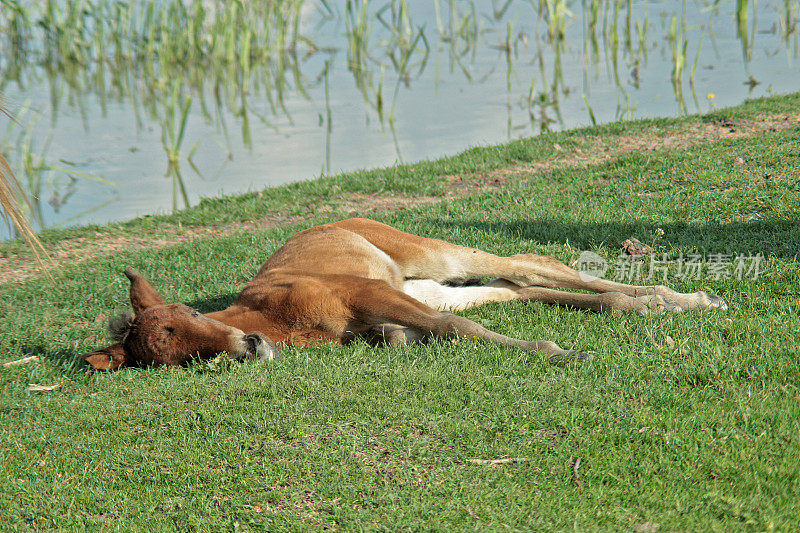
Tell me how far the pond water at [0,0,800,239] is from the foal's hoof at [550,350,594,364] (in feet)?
21.6

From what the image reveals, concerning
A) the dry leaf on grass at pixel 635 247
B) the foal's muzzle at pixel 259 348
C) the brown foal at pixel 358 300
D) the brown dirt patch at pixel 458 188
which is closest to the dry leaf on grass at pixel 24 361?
the brown foal at pixel 358 300

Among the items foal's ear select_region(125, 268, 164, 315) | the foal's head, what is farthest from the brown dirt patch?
the foal's head

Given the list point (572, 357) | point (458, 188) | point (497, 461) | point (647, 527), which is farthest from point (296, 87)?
point (647, 527)

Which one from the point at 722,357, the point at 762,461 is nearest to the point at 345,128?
the point at 722,357

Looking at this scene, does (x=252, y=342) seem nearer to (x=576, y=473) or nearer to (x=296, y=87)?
(x=576, y=473)

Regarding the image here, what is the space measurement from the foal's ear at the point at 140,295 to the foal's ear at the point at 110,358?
28cm

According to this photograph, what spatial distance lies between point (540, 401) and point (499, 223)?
371 cm

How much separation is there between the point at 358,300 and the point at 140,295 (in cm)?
148

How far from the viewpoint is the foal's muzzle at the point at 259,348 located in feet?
14.9

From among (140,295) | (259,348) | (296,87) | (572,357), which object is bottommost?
(572,357)

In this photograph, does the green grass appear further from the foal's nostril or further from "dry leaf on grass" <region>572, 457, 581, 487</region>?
the foal's nostril

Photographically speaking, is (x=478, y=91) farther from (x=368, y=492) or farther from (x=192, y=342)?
(x=368, y=492)

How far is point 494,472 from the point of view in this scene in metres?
3.40

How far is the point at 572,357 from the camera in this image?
4.25m
